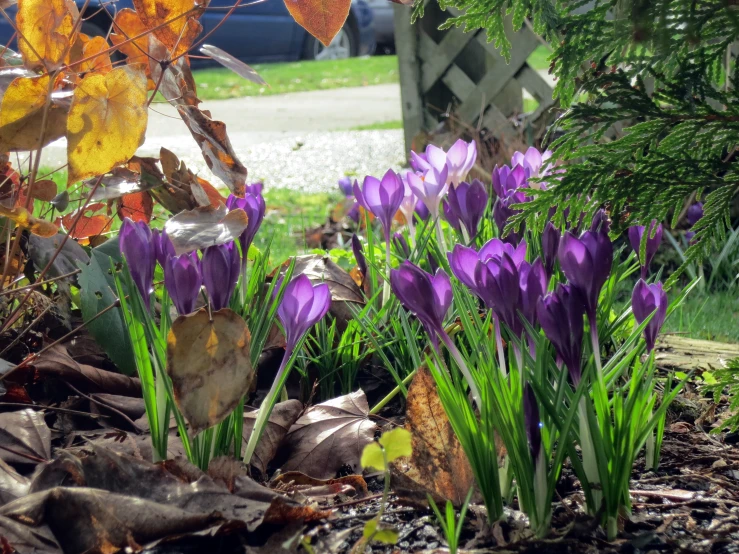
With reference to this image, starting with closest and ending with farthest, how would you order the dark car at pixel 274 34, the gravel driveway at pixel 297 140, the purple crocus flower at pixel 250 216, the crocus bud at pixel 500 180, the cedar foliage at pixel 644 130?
1. the cedar foliage at pixel 644 130
2. the purple crocus flower at pixel 250 216
3. the crocus bud at pixel 500 180
4. the gravel driveway at pixel 297 140
5. the dark car at pixel 274 34

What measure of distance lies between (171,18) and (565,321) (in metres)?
0.98

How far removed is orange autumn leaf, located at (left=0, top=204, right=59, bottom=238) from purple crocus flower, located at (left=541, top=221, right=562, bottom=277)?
2.89ft

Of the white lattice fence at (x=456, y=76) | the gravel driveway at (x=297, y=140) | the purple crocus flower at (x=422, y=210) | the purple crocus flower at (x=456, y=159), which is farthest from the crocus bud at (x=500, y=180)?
the white lattice fence at (x=456, y=76)

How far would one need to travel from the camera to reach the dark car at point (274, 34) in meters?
15.7

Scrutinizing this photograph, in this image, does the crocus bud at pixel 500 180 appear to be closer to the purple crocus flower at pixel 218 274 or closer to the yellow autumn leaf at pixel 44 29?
the purple crocus flower at pixel 218 274

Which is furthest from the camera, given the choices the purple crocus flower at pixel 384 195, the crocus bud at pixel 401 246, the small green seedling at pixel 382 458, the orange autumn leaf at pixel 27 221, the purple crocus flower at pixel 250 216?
the crocus bud at pixel 401 246

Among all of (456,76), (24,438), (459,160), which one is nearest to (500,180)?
(459,160)

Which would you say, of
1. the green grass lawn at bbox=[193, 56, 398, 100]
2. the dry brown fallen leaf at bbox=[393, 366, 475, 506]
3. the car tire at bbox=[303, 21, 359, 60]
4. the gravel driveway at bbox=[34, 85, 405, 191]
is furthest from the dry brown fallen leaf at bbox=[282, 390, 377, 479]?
the car tire at bbox=[303, 21, 359, 60]

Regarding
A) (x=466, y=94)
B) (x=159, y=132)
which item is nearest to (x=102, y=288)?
(x=466, y=94)

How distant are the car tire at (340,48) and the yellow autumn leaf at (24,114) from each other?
60.3 ft

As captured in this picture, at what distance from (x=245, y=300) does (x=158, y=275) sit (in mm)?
406

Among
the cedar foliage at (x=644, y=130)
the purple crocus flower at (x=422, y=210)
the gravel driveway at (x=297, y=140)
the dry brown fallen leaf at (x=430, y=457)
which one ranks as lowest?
the gravel driveway at (x=297, y=140)

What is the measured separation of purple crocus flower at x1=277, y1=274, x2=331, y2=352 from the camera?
1.43 m

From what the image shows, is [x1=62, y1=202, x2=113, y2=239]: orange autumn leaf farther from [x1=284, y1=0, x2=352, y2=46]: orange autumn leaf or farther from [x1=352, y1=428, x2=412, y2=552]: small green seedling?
[x1=352, y1=428, x2=412, y2=552]: small green seedling
